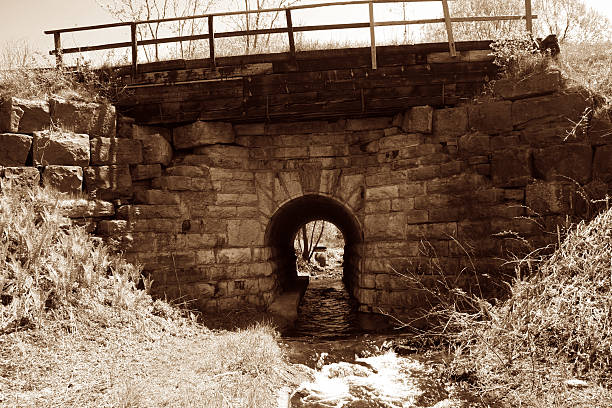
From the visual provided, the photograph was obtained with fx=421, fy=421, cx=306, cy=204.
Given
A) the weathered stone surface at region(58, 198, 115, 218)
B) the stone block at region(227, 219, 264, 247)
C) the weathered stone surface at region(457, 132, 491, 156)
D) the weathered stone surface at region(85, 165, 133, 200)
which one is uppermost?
the weathered stone surface at region(457, 132, 491, 156)

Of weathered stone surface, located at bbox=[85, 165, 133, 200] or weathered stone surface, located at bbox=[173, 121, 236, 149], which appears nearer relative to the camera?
weathered stone surface, located at bbox=[85, 165, 133, 200]

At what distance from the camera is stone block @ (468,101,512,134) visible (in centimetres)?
718

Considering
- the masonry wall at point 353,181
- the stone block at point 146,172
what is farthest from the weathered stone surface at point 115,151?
the stone block at point 146,172

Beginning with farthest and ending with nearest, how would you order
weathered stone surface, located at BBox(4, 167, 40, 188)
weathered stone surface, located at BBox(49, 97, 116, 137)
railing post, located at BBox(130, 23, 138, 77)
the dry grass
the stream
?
1. railing post, located at BBox(130, 23, 138, 77)
2. weathered stone surface, located at BBox(49, 97, 116, 137)
3. weathered stone surface, located at BBox(4, 167, 40, 188)
4. the stream
5. the dry grass

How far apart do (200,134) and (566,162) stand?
20.5ft

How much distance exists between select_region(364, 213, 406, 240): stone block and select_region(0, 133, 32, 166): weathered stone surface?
5.85 metres

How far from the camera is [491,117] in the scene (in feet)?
23.8

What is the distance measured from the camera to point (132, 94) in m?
7.78

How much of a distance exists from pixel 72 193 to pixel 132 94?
2.13m

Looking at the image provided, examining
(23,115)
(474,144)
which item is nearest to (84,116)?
(23,115)

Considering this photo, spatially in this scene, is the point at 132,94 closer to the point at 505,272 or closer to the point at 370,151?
the point at 370,151

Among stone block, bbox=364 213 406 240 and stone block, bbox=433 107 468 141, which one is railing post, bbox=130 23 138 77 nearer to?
stone block, bbox=364 213 406 240

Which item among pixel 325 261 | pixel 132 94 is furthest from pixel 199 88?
pixel 325 261

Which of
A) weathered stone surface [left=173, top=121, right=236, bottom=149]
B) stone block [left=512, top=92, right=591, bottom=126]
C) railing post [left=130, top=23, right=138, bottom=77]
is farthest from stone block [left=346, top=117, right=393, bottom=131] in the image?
railing post [left=130, top=23, right=138, bottom=77]
